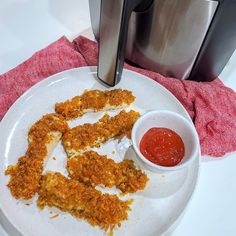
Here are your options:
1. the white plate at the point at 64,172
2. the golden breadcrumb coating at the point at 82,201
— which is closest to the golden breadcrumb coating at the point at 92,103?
the white plate at the point at 64,172

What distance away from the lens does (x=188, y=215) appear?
0.59 metres

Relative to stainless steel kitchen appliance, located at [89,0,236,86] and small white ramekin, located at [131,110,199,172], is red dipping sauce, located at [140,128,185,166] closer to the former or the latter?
small white ramekin, located at [131,110,199,172]

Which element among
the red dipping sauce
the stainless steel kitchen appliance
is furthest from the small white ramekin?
the stainless steel kitchen appliance

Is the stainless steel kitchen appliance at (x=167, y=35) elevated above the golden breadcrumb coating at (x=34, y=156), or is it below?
above

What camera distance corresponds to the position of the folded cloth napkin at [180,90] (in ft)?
2.21

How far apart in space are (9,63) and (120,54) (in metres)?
0.30

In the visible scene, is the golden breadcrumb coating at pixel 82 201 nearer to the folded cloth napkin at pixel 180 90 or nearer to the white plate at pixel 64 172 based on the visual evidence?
the white plate at pixel 64 172

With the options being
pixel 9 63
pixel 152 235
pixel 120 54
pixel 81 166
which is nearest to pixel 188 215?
pixel 152 235

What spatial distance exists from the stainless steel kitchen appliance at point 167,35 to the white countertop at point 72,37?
14 centimetres

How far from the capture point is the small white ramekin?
56cm

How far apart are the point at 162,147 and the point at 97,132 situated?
0.13 m

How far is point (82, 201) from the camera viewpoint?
54cm

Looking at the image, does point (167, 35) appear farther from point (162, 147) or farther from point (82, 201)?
point (82, 201)

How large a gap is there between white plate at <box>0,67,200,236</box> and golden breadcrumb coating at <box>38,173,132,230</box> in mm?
13
